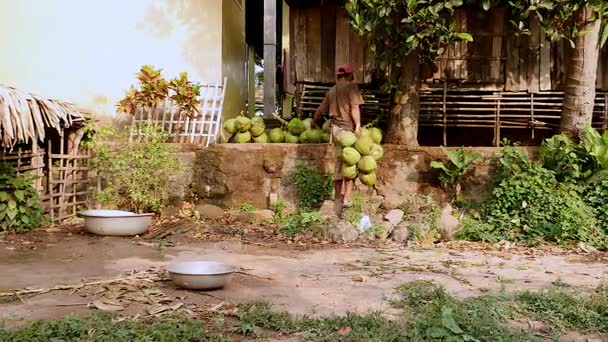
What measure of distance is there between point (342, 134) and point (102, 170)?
11.5ft

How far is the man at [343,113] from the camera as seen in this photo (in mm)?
7742

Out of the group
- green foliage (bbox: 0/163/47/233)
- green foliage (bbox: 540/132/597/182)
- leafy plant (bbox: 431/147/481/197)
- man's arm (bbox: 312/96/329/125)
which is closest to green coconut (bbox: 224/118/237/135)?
man's arm (bbox: 312/96/329/125)

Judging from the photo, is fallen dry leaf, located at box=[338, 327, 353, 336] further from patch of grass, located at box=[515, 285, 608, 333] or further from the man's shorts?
the man's shorts

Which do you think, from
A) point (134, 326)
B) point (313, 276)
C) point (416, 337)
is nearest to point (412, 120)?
point (313, 276)

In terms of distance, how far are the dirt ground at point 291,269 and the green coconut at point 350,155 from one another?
117cm

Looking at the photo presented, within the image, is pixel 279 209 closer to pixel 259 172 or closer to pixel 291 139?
pixel 259 172

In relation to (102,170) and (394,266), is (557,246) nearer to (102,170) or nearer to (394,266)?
(394,266)

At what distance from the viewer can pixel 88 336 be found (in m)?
3.57

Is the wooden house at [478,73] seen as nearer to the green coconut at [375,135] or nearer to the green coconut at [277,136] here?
the green coconut at [277,136]

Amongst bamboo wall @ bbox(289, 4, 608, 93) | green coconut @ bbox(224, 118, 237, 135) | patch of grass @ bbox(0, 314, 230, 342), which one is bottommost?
patch of grass @ bbox(0, 314, 230, 342)

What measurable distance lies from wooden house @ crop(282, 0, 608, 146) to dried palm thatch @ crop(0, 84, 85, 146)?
3.90 meters

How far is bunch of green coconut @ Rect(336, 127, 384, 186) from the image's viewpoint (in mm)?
7453

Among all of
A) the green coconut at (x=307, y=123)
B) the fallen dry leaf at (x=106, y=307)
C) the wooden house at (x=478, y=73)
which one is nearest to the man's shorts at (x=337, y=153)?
the green coconut at (x=307, y=123)

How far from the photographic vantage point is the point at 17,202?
7238mm
